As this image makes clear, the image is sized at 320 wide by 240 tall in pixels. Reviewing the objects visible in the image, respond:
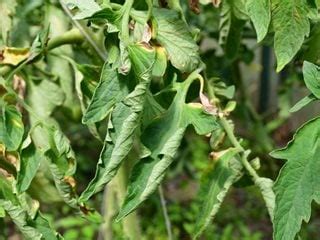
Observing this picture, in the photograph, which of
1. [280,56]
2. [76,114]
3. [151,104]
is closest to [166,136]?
[151,104]

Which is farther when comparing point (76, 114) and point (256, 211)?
point (256, 211)

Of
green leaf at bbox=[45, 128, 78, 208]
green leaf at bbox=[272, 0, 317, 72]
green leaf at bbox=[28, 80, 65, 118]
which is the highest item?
green leaf at bbox=[272, 0, 317, 72]

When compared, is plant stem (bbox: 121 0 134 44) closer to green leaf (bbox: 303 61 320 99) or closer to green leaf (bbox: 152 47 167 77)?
green leaf (bbox: 152 47 167 77)

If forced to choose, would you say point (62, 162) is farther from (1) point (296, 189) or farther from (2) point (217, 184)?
(1) point (296, 189)

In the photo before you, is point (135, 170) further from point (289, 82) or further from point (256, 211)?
point (256, 211)

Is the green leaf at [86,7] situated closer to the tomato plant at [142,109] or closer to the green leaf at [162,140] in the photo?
the tomato plant at [142,109]

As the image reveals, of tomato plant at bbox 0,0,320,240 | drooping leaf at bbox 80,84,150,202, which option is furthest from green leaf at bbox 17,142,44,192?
drooping leaf at bbox 80,84,150,202
